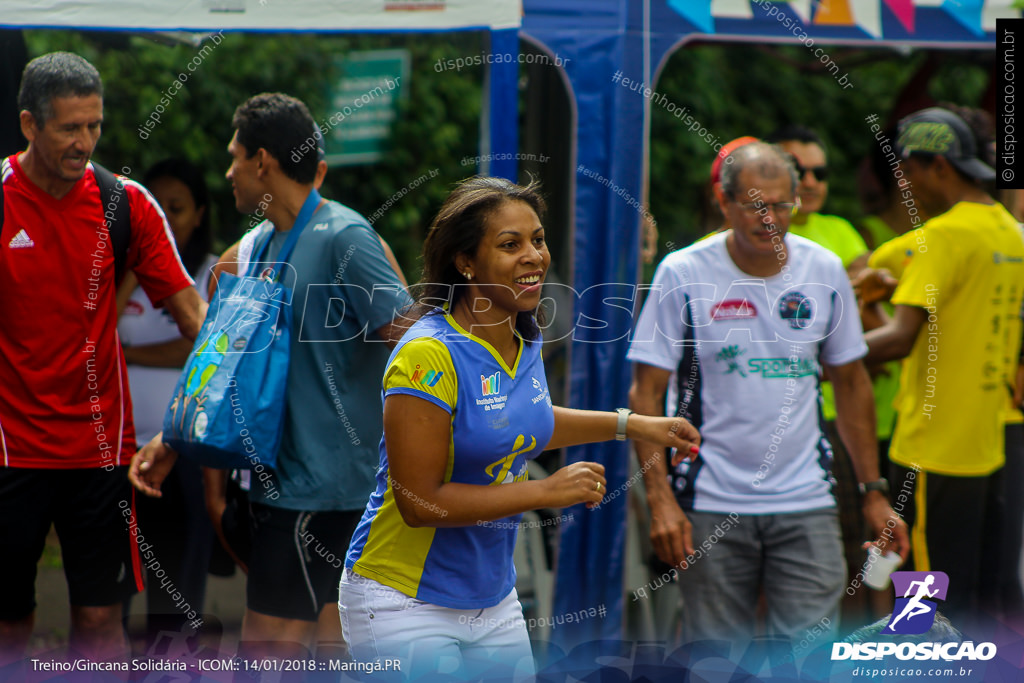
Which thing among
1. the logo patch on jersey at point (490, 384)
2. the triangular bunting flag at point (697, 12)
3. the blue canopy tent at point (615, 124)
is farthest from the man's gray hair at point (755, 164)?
the logo patch on jersey at point (490, 384)

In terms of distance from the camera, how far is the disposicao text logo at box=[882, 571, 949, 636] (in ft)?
8.98

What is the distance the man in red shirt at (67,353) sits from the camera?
301 centimetres

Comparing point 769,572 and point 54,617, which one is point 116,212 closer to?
point 54,617

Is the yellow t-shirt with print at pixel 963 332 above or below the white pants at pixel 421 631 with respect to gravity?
above

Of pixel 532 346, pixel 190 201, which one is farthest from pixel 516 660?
pixel 190 201

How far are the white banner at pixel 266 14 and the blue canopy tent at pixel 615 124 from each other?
0.31 meters

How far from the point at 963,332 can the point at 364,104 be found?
158 inches

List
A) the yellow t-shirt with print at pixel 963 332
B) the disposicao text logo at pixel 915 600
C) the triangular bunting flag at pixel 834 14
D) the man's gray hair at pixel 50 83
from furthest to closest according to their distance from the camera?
1. the triangular bunting flag at pixel 834 14
2. the yellow t-shirt with print at pixel 963 332
3. the man's gray hair at pixel 50 83
4. the disposicao text logo at pixel 915 600

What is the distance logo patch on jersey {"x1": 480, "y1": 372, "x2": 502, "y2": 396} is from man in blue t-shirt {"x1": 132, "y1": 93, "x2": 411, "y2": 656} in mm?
709

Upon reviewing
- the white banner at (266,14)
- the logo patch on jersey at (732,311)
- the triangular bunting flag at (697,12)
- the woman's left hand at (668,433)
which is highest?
the triangular bunting flag at (697,12)

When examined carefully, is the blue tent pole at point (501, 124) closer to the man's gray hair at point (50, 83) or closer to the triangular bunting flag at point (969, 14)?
the man's gray hair at point (50, 83)

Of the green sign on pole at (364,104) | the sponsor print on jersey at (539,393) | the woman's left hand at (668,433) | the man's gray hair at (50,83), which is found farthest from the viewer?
the green sign on pole at (364,104)

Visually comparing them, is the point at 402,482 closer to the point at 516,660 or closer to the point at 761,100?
the point at 516,660

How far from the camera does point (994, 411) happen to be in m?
3.77
